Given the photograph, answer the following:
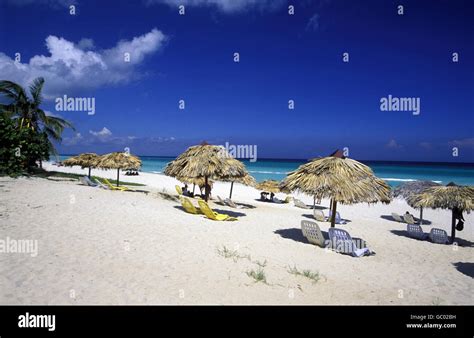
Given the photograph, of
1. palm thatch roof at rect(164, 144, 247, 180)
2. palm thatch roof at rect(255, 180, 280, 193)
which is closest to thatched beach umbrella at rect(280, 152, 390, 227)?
palm thatch roof at rect(164, 144, 247, 180)

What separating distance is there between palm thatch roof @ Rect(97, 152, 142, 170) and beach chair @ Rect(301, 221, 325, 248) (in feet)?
42.1

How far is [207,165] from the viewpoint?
11250mm

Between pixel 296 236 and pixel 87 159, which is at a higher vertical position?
pixel 87 159

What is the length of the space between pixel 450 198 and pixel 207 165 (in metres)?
8.36

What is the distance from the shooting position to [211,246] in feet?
22.4

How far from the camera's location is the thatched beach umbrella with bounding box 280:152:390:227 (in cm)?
754

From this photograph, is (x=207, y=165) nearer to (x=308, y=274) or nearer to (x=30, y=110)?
(x=308, y=274)

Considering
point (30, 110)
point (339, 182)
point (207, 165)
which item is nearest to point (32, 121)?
point (30, 110)

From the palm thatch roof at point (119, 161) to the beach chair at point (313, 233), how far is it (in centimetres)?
1283

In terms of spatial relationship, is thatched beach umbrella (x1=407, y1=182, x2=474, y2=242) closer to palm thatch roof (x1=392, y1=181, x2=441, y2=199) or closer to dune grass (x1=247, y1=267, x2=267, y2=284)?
palm thatch roof (x1=392, y1=181, x2=441, y2=199)

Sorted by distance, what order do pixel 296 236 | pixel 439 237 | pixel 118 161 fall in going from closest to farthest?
pixel 296 236 < pixel 439 237 < pixel 118 161
